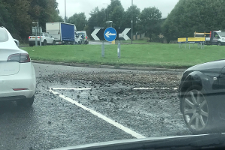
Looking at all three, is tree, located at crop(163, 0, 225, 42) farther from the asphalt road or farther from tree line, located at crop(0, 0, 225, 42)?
the asphalt road

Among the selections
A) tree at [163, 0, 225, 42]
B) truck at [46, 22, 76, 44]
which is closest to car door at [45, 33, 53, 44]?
truck at [46, 22, 76, 44]

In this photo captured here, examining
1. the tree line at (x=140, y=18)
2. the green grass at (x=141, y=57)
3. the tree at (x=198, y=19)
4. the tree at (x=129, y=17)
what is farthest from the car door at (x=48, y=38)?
the tree at (x=129, y=17)

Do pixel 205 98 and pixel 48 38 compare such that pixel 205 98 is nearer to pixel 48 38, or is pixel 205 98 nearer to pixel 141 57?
pixel 141 57

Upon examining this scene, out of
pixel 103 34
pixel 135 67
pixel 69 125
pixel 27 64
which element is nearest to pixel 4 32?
pixel 27 64

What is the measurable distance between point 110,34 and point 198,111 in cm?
1248

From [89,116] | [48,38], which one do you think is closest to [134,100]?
[89,116]

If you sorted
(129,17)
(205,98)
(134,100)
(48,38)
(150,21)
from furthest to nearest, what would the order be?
(129,17), (150,21), (48,38), (134,100), (205,98)

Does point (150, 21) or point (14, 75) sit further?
point (150, 21)

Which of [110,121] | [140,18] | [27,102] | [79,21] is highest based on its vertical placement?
[79,21]

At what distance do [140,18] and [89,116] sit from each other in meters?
77.5

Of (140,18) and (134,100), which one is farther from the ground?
(140,18)

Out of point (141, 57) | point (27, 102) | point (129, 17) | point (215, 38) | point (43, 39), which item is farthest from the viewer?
point (129, 17)

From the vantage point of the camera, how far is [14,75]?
5086 mm

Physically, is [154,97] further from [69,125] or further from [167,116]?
[69,125]
